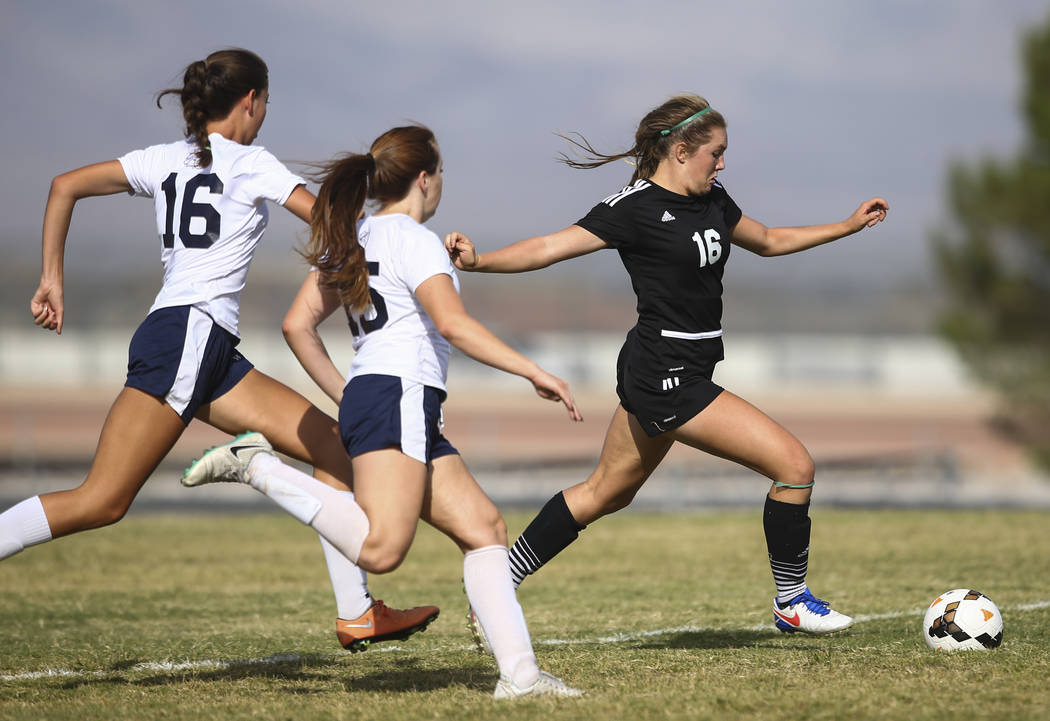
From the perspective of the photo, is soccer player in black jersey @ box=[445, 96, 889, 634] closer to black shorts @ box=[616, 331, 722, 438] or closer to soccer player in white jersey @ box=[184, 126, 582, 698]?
black shorts @ box=[616, 331, 722, 438]

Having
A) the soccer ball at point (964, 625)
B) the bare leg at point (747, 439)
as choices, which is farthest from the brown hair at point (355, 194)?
the soccer ball at point (964, 625)

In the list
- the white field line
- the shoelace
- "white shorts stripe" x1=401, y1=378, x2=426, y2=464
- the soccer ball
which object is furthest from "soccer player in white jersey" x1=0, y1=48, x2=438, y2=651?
the soccer ball

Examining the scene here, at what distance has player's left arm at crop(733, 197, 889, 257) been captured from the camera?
566 cm

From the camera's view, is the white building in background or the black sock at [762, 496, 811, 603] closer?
the black sock at [762, 496, 811, 603]

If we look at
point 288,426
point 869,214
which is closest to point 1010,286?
point 869,214

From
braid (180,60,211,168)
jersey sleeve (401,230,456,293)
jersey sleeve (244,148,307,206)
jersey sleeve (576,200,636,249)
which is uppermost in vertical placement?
braid (180,60,211,168)

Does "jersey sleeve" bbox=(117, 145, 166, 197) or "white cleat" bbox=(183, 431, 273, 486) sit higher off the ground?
"jersey sleeve" bbox=(117, 145, 166, 197)

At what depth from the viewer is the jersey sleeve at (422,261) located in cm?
408

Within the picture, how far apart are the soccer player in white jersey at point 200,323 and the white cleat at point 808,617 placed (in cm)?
170

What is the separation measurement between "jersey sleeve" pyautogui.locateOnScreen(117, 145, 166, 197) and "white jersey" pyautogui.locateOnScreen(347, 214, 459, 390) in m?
1.04

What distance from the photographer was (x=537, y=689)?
13.4ft

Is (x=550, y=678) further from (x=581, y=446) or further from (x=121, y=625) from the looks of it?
(x=581, y=446)

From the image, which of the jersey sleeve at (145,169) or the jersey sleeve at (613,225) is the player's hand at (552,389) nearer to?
the jersey sleeve at (613,225)

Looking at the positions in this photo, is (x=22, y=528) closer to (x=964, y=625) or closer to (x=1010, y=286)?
(x=964, y=625)
